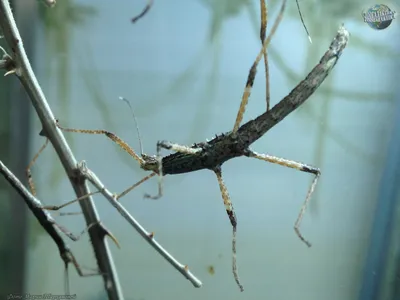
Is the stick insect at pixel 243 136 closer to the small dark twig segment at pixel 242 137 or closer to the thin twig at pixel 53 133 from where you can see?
the small dark twig segment at pixel 242 137

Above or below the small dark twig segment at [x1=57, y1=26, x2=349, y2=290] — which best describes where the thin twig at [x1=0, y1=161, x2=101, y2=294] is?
below

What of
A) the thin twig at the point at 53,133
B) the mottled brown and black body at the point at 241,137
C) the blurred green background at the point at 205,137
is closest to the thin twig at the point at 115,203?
the thin twig at the point at 53,133

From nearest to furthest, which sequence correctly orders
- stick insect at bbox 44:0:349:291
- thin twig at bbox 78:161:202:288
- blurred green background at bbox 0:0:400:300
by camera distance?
stick insect at bbox 44:0:349:291 → thin twig at bbox 78:161:202:288 → blurred green background at bbox 0:0:400:300

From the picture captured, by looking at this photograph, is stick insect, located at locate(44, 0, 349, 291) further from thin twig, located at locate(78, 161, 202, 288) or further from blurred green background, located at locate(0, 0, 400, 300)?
blurred green background, located at locate(0, 0, 400, 300)

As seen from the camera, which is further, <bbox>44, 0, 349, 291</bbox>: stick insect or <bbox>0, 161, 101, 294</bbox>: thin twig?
<bbox>0, 161, 101, 294</bbox>: thin twig

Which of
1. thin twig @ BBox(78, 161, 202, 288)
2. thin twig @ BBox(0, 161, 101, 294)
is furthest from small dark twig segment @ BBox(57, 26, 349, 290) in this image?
thin twig @ BBox(0, 161, 101, 294)

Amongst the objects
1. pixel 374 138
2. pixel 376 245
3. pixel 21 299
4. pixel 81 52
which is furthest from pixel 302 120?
pixel 21 299

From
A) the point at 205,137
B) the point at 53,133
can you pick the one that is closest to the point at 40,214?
the point at 53,133

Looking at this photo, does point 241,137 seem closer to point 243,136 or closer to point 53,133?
point 243,136

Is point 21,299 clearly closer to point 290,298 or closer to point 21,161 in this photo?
point 21,161
